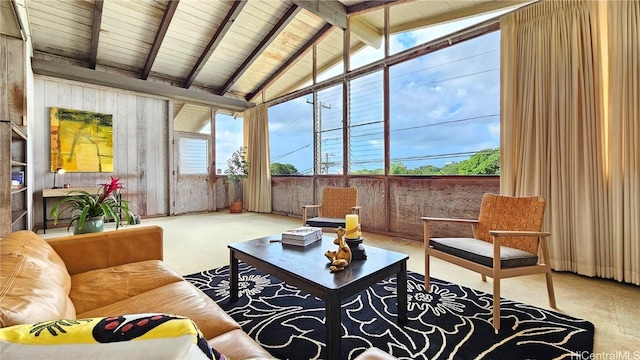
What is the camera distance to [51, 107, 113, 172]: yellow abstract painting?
462 centimetres

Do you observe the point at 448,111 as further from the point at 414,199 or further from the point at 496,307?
the point at 496,307

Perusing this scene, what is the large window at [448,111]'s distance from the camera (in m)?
→ 3.14

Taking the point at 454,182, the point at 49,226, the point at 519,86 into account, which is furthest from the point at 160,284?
the point at 49,226

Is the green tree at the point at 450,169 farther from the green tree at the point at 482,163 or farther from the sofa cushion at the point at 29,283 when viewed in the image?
the sofa cushion at the point at 29,283

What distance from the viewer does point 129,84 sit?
16.5ft

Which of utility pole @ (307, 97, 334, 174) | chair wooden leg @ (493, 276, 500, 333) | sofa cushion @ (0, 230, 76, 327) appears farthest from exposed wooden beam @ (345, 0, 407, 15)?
sofa cushion @ (0, 230, 76, 327)

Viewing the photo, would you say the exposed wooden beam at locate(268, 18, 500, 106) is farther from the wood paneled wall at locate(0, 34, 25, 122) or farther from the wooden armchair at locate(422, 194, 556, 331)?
the wood paneled wall at locate(0, 34, 25, 122)

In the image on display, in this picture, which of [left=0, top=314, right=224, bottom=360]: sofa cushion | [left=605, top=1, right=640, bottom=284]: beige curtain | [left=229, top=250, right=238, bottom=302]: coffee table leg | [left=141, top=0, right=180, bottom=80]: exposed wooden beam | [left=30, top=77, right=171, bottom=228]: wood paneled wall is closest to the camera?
[left=0, top=314, right=224, bottom=360]: sofa cushion

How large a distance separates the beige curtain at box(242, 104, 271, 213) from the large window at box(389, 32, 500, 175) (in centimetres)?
308

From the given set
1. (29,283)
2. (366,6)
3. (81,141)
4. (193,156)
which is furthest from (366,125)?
(81,141)

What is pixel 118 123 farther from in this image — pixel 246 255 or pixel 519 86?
pixel 519 86

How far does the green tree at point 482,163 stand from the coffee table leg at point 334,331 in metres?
2.71

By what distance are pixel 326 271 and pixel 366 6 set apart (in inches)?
169

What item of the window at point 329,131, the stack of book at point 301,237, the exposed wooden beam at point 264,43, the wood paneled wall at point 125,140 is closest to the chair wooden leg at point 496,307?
the stack of book at point 301,237
